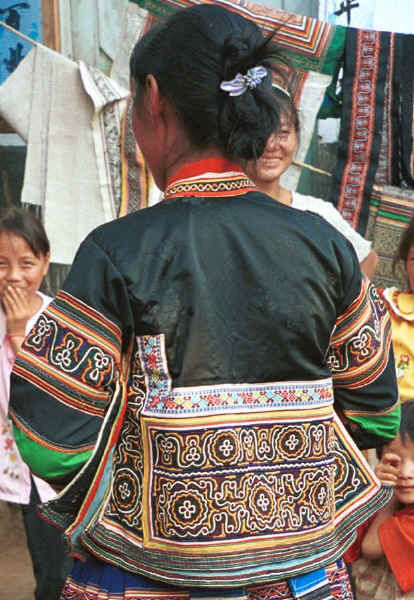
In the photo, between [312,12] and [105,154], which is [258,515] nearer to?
[105,154]

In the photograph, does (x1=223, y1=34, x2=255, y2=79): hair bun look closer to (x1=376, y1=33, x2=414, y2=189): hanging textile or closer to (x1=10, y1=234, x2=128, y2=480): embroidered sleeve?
(x1=10, y1=234, x2=128, y2=480): embroidered sleeve

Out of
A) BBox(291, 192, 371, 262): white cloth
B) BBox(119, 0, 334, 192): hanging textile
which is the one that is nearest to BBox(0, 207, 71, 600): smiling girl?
BBox(119, 0, 334, 192): hanging textile

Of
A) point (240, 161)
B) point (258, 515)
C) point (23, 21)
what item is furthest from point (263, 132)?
→ point (23, 21)

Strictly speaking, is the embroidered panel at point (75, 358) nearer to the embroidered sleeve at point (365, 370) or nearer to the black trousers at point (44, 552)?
the embroidered sleeve at point (365, 370)

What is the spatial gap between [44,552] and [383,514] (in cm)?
142

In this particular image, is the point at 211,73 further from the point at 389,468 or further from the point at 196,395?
the point at 389,468

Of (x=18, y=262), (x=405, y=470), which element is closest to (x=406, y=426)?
(x=405, y=470)

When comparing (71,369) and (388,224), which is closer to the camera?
(71,369)

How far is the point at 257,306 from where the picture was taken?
1303mm

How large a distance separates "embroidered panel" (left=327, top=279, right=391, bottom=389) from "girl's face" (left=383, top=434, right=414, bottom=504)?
1.04 meters

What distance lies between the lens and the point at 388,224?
Result: 4.43m

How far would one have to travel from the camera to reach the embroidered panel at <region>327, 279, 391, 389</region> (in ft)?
4.76

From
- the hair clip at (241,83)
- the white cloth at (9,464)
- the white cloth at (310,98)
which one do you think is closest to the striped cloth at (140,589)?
the hair clip at (241,83)

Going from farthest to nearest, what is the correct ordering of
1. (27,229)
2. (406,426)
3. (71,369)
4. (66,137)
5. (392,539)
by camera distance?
1. (66,137)
2. (27,229)
3. (406,426)
4. (392,539)
5. (71,369)
